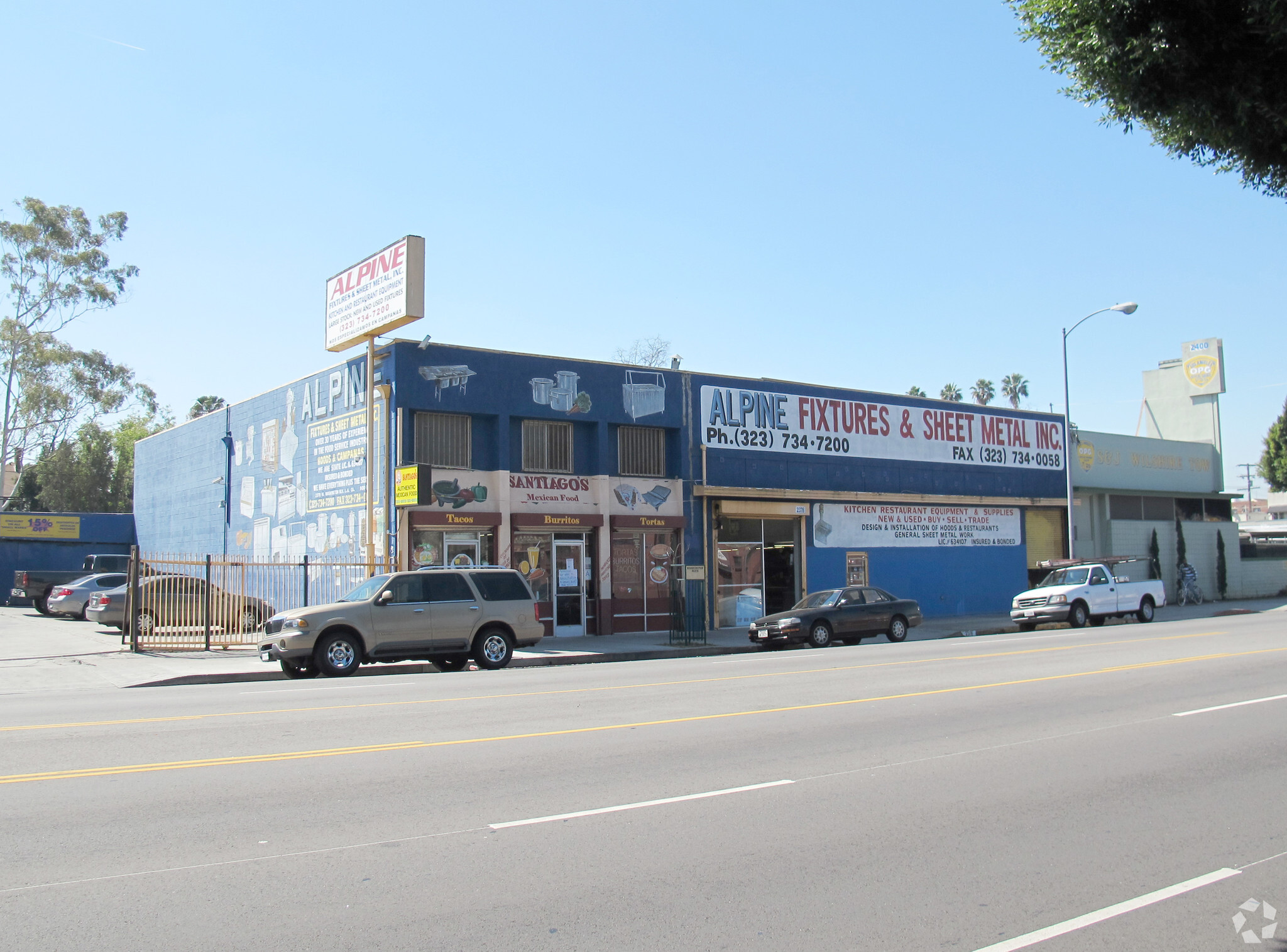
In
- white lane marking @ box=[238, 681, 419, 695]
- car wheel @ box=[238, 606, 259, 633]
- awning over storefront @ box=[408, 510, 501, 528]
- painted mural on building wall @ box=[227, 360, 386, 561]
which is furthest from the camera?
painted mural on building wall @ box=[227, 360, 386, 561]

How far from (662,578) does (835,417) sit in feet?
26.5

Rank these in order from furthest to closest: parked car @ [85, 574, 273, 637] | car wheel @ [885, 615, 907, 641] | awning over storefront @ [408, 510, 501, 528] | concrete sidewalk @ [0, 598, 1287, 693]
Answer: car wheel @ [885, 615, 907, 641] → awning over storefront @ [408, 510, 501, 528] → parked car @ [85, 574, 273, 637] → concrete sidewalk @ [0, 598, 1287, 693]

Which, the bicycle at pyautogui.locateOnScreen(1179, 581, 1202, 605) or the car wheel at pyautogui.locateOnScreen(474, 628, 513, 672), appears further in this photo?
the bicycle at pyautogui.locateOnScreen(1179, 581, 1202, 605)

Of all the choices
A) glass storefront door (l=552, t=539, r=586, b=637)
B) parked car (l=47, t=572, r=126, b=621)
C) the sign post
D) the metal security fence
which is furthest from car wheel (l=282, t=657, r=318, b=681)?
parked car (l=47, t=572, r=126, b=621)

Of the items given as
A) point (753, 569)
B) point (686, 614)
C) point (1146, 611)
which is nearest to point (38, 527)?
point (753, 569)

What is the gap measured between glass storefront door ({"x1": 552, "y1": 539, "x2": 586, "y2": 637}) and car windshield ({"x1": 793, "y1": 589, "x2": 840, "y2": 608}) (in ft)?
17.4

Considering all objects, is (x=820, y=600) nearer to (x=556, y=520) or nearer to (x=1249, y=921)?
(x=556, y=520)

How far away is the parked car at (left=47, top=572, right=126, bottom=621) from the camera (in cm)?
2967

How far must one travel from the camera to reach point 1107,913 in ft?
17.4

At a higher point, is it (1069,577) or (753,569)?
(753,569)

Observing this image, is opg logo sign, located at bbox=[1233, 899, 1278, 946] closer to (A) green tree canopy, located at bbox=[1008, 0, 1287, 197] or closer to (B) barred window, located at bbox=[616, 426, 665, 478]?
(A) green tree canopy, located at bbox=[1008, 0, 1287, 197]

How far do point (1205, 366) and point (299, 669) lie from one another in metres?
41.5

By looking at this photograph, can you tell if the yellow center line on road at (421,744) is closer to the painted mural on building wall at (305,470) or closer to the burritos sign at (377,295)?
the burritos sign at (377,295)

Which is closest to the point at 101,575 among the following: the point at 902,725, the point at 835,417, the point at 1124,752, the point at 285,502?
the point at 285,502
